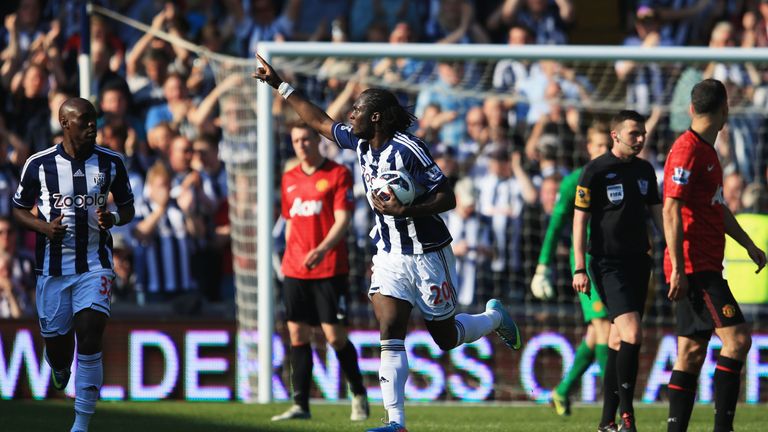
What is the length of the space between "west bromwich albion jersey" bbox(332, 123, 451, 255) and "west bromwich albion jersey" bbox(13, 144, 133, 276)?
1779 mm

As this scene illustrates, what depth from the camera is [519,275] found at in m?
13.8

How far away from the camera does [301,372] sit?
1059 cm

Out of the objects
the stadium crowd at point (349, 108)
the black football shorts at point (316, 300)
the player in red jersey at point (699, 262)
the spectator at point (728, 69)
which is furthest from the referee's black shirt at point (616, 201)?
the spectator at point (728, 69)

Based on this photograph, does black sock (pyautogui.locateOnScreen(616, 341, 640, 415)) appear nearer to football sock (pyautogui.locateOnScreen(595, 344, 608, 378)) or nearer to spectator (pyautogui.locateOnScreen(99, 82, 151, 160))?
football sock (pyautogui.locateOnScreen(595, 344, 608, 378))

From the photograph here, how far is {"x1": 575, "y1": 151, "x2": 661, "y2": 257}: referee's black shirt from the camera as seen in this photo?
8.92m

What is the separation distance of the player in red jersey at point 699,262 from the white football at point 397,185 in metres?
1.50

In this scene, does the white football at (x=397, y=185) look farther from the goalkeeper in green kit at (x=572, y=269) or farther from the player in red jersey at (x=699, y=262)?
the goalkeeper in green kit at (x=572, y=269)

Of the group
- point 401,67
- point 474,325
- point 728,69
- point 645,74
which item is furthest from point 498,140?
point 474,325

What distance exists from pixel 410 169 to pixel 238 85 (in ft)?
18.9

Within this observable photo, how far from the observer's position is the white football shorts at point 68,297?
8.30 metres

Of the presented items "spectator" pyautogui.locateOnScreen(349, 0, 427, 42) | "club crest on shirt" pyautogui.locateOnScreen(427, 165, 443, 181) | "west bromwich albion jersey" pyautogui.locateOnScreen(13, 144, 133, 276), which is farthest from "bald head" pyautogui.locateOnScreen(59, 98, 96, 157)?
"spectator" pyautogui.locateOnScreen(349, 0, 427, 42)

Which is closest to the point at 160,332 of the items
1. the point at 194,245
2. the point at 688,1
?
the point at 194,245

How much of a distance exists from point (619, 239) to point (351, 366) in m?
2.71

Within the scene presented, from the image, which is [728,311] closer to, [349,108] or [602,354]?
[602,354]
